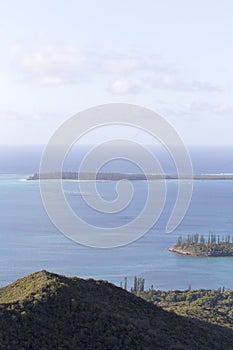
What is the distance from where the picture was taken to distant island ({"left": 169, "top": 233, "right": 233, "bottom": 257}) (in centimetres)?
3775

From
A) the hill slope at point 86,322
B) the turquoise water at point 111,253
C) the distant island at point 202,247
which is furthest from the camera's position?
the distant island at point 202,247

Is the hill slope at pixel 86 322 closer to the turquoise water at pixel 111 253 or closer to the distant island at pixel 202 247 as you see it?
the turquoise water at pixel 111 253

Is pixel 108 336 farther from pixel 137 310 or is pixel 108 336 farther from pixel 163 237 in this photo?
pixel 163 237

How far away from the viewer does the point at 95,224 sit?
1747 inches

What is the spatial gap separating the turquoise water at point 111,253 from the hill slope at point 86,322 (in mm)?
16342

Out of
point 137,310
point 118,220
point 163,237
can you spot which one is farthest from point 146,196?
point 137,310

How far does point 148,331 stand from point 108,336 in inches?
31.2

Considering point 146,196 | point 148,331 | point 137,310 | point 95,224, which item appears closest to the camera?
point 148,331

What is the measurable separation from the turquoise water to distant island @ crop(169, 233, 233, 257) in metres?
0.71

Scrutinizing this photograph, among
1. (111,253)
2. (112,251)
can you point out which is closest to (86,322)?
(111,253)

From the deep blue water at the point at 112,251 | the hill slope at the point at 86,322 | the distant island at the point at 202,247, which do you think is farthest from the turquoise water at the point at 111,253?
the hill slope at the point at 86,322

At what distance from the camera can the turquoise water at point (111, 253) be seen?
101 feet

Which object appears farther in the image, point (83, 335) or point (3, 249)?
point (3, 249)

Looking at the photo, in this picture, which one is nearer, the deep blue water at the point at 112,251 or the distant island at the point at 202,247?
the deep blue water at the point at 112,251
